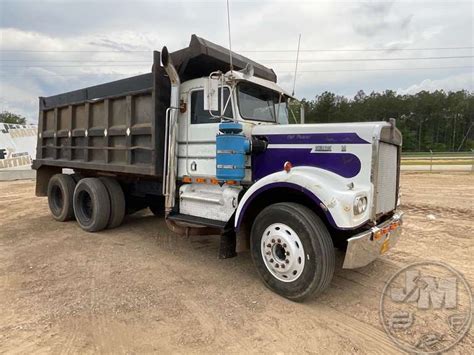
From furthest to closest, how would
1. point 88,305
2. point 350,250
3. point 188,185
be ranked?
point 188,185
point 88,305
point 350,250

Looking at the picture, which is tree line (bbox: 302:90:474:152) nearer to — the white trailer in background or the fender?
the white trailer in background

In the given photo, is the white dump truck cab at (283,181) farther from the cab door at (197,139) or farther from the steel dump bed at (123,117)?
the steel dump bed at (123,117)

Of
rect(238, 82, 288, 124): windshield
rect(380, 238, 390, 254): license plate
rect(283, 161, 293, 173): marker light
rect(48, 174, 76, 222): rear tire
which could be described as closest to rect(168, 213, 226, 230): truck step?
rect(283, 161, 293, 173): marker light

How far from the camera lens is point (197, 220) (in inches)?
182

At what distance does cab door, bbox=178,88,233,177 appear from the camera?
4.57m

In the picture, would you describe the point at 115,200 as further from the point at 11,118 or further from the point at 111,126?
the point at 11,118

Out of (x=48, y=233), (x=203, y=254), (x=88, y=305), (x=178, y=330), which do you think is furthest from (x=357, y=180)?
(x=48, y=233)

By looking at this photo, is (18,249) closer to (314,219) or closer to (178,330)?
(178,330)

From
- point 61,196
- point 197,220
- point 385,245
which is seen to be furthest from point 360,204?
point 61,196

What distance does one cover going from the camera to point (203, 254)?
511 cm

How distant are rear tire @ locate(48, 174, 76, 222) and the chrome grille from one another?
6039 millimetres

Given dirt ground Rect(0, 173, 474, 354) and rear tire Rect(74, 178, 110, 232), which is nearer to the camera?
dirt ground Rect(0, 173, 474, 354)

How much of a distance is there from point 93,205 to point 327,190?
4.59 metres

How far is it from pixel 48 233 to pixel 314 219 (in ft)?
17.3
